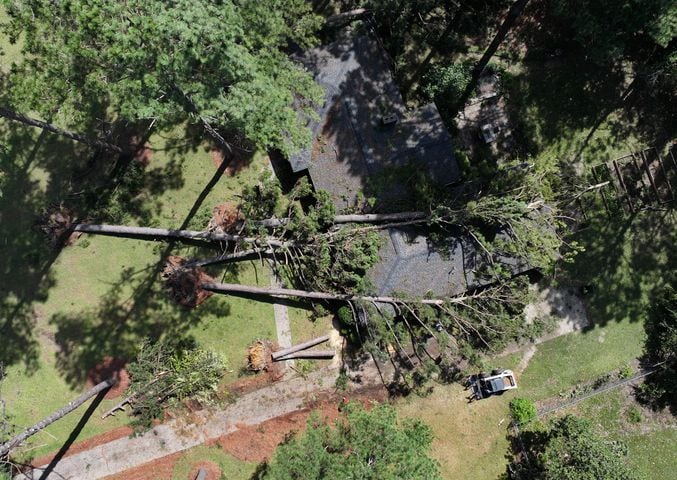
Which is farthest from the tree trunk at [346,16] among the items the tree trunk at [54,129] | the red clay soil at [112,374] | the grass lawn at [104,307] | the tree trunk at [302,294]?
the red clay soil at [112,374]

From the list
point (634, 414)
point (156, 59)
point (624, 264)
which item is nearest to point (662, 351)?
point (634, 414)

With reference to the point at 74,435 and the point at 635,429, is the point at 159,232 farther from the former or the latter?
the point at 635,429

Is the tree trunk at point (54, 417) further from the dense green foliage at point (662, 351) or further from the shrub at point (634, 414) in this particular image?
the dense green foliage at point (662, 351)

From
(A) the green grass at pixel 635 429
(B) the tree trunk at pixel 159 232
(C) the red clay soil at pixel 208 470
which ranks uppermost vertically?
(B) the tree trunk at pixel 159 232

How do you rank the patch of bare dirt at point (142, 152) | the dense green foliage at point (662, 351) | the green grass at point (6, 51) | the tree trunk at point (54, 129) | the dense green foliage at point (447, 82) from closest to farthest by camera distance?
1. the tree trunk at point (54, 129)
2. the dense green foliage at point (447, 82)
3. the dense green foliage at point (662, 351)
4. the green grass at point (6, 51)
5. the patch of bare dirt at point (142, 152)

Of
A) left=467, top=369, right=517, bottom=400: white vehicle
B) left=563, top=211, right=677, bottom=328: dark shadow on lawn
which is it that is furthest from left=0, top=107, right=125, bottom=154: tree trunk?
left=563, top=211, right=677, bottom=328: dark shadow on lawn

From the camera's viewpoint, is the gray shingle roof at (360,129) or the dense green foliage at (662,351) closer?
the gray shingle roof at (360,129)
